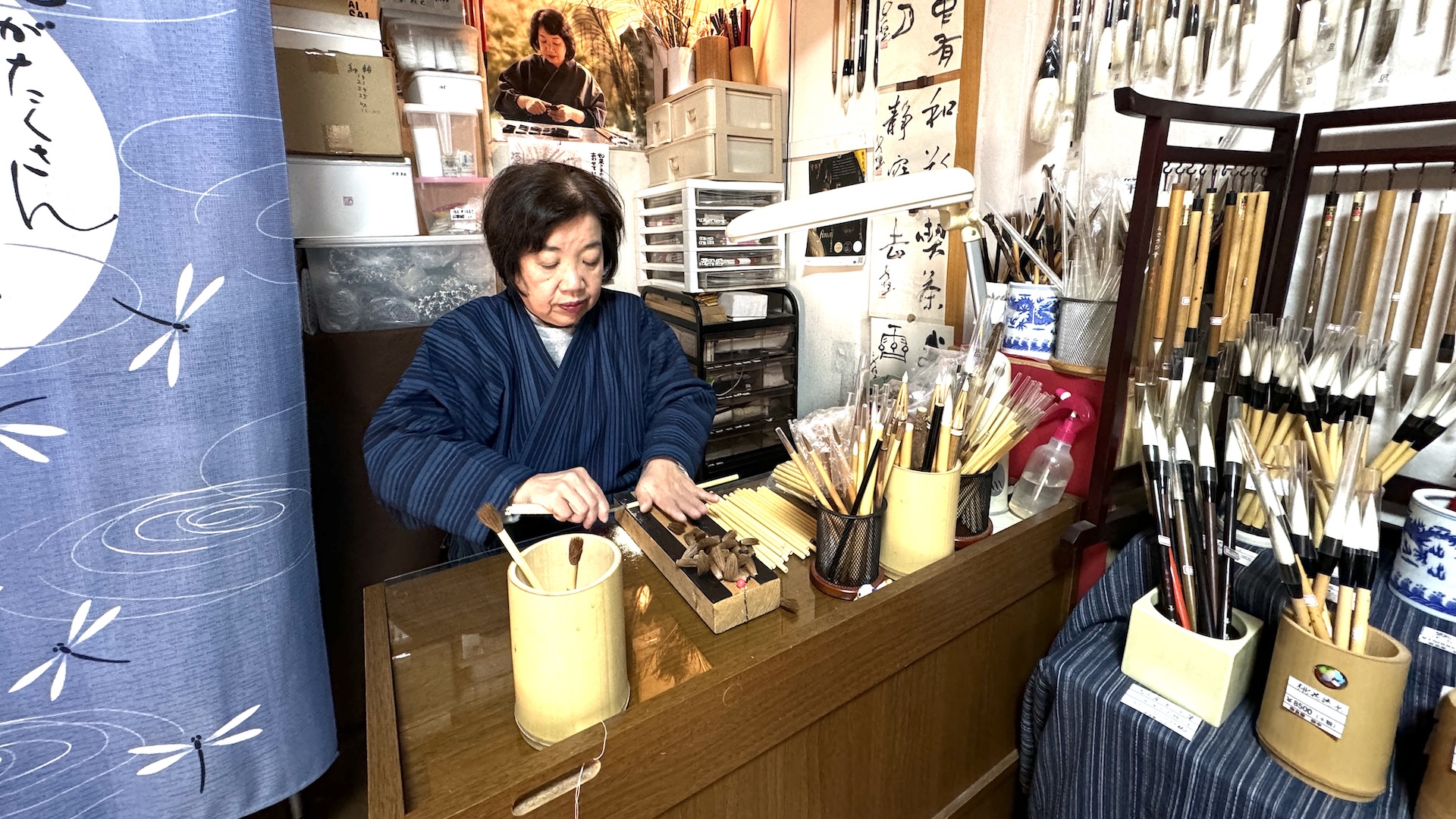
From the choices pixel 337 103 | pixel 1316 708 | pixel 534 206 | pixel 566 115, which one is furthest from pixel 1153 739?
pixel 566 115

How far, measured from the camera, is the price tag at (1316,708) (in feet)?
2.43

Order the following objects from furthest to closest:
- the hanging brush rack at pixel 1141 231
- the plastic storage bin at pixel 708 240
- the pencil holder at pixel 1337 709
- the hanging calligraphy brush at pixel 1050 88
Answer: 1. the plastic storage bin at pixel 708 240
2. the hanging calligraphy brush at pixel 1050 88
3. the hanging brush rack at pixel 1141 231
4. the pencil holder at pixel 1337 709

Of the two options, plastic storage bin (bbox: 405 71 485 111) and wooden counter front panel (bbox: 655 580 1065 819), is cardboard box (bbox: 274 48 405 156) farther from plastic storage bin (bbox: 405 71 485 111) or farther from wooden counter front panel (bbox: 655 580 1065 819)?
wooden counter front panel (bbox: 655 580 1065 819)

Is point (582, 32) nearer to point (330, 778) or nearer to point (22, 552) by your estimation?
point (22, 552)

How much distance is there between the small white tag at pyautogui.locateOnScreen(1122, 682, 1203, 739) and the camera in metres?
0.88

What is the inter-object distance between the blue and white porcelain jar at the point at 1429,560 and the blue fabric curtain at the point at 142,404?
178cm

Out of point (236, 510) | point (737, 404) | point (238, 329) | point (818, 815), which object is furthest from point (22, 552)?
point (737, 404)

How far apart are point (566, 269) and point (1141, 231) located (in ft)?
3.23

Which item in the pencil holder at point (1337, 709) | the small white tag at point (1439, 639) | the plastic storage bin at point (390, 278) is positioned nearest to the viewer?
the pencil holder at point (1337, 709)

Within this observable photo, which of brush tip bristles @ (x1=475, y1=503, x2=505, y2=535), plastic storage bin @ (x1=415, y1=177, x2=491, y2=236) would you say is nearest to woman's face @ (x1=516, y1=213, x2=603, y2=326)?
brush tip bristles @ (x1=475, y1=503, x2=505, y2=535)

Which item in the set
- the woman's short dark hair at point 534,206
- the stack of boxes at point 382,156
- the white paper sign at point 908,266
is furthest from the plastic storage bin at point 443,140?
the white paper sign at point 908,266

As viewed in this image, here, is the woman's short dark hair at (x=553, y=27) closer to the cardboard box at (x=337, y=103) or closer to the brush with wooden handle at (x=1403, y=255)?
the cardboard box at (x=337, y=103)

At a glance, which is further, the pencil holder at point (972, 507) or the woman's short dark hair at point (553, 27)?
the woman's short dark hair at point (553, 27)

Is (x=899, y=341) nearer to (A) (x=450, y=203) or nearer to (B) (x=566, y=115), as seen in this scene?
(A) (x=450, y=203)
